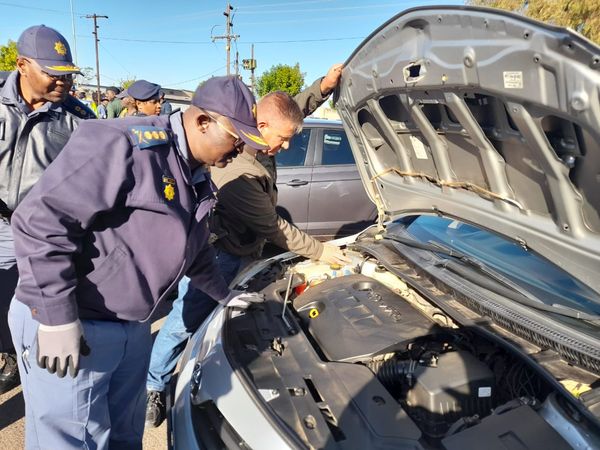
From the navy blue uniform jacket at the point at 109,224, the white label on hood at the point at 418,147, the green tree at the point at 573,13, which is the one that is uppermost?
the green tree at the point at 573,13

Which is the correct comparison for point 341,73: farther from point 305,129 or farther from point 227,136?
point 305,129

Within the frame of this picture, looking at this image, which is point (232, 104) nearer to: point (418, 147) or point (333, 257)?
point (418, 147)

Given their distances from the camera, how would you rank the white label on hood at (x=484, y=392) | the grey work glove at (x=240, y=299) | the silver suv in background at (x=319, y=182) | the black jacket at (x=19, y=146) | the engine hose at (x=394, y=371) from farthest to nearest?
the silver suv in background at (x=319, y=182), the black jacket at (x=19, y=146), the grey work glove at (x=240, y=299), the engine hose at (x=394, y=371), the white label on hood at (x=484, y=392)

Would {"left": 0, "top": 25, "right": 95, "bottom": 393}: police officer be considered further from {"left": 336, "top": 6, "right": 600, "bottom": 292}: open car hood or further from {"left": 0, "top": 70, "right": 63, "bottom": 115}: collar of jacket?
{"left": 336, "top": 6, "right": 600, "bottom": 292}: open car hood

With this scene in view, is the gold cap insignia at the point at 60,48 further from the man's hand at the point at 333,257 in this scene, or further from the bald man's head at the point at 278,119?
the man's hand at the point at 333,257

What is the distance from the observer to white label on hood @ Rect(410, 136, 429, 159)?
2.14 metres

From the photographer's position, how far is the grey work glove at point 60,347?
136 cm

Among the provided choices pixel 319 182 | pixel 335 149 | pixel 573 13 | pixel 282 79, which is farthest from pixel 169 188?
pixel 282 79

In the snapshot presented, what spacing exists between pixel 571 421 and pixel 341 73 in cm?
184

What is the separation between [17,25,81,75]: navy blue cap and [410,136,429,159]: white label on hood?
182 cm

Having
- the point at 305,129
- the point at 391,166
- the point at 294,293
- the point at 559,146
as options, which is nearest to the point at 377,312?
the point at 294,293

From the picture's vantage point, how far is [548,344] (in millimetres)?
1566

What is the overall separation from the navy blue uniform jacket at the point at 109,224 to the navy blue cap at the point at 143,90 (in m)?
3.13

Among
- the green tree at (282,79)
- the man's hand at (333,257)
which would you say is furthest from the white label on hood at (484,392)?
the green tree at (282,79)
